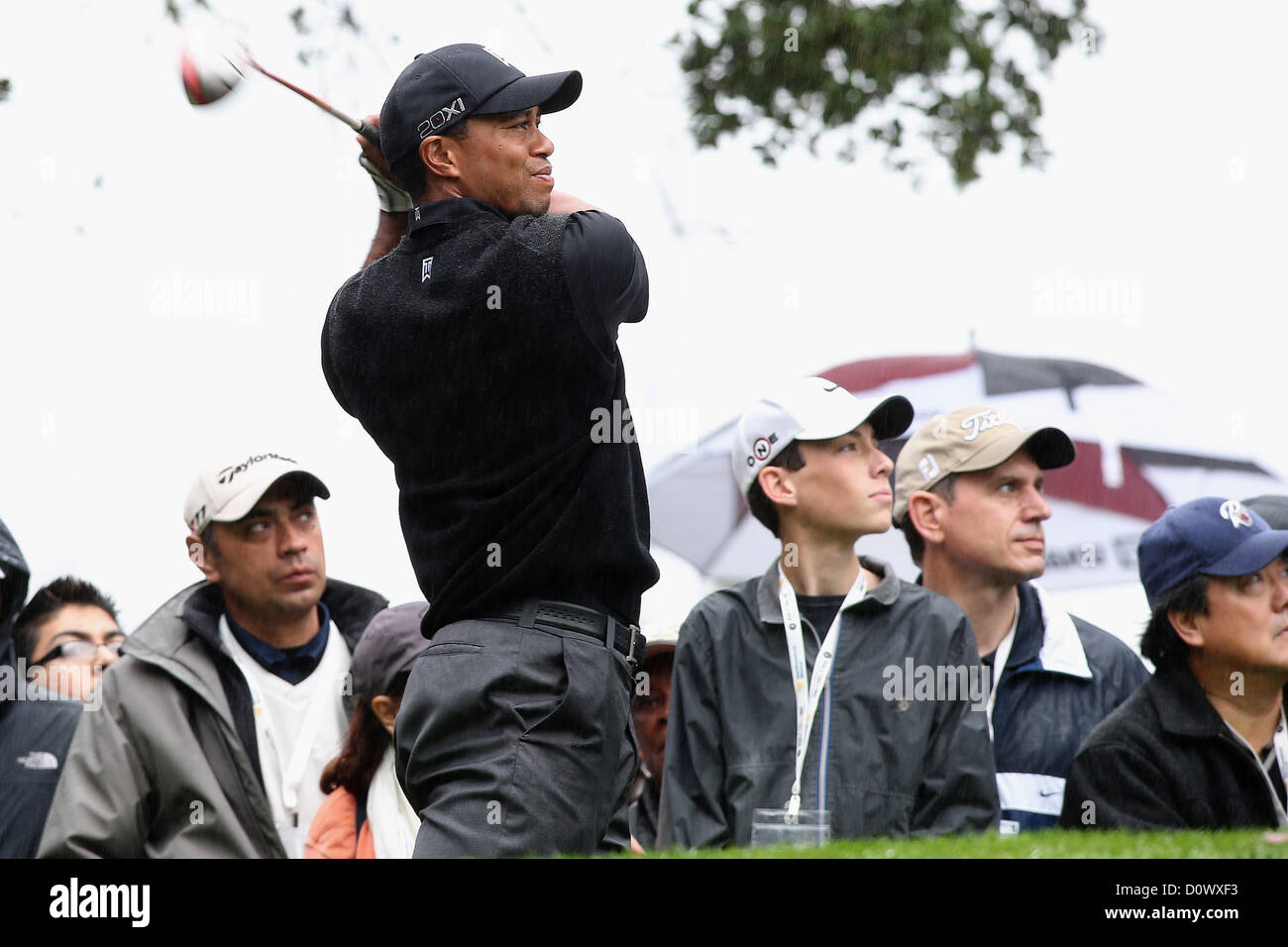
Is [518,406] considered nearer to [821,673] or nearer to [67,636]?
[821,673]

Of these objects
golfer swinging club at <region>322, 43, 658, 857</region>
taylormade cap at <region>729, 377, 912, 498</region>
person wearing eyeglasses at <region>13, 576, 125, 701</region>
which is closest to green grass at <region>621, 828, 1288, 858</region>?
golfer swinging club at <region>322, 43, 658, 857</region>

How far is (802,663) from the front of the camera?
458cm

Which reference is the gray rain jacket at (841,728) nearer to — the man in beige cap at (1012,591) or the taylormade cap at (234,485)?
the man in beige cap at (1012,591)

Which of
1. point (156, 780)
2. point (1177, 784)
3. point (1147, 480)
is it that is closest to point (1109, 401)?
point (1147, 480)

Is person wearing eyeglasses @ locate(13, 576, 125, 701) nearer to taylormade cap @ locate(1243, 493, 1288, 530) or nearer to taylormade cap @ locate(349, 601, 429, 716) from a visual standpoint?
taylormade cap @ locate(349, 601, 429, 716)

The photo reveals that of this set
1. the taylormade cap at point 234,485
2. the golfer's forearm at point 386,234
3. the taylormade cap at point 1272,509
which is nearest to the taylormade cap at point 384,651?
the taylormade cap at point 234,485

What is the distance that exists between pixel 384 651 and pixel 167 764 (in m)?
0.75

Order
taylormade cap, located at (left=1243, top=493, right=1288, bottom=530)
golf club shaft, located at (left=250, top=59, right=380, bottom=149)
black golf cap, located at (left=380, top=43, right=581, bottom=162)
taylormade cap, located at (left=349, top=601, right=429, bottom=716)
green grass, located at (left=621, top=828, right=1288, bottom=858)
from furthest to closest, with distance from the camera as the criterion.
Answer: taylormade cap, located at (left=1243, top=493, right=1288, bottom=530) → taylormade cap, located at (left=349, top=601, right=429, bottom=716) → golf club shaft, located at (left=250, top=59, right=380, bottom=149) → black golf cap, located at (left=380, top=43, right=581, bottom=162) → green grass, located at (left=621, top=828, right=1288, bottom=858)

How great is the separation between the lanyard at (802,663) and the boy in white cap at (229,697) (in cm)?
146

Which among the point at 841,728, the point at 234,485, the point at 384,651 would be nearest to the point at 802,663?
the point at 841,728

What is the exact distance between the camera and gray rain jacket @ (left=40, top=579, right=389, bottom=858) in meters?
4.60

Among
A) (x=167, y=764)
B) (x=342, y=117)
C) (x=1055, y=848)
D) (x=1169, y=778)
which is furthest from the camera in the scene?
(x=167, y=764)
